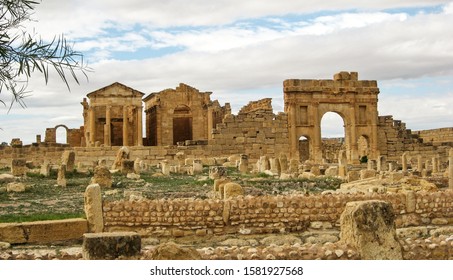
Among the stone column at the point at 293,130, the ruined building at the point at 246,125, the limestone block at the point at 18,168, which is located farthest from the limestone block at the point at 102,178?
the stone column at the point at 293,130

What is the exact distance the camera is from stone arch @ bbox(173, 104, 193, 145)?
41.3 meters

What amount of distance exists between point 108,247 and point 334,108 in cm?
2960

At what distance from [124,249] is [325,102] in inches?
1150

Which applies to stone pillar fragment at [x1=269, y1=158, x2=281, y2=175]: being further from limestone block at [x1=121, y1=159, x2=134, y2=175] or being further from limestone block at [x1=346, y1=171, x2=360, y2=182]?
limestone block at [x1=121, y1=159, x2=134, y2=175]

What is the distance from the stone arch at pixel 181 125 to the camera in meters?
41.3

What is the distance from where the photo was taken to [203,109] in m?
38.6

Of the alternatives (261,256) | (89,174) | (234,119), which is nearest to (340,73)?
(234,119)

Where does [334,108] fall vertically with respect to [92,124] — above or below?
above

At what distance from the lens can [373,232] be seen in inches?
285

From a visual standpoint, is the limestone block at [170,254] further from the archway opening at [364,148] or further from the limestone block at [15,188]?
the archway opening at [364,148]

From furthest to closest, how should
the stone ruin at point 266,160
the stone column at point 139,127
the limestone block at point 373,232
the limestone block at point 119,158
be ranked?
the stone column at point 139,127 < the limestone block at point 119,158 < the stone ruin at point 266,160 < the limestone block at point 373,232

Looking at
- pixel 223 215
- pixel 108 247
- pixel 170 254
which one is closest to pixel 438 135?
pixel 223 215

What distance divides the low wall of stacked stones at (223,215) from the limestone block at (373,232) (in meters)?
3.47

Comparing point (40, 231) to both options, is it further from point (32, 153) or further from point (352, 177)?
point (32, 153)
